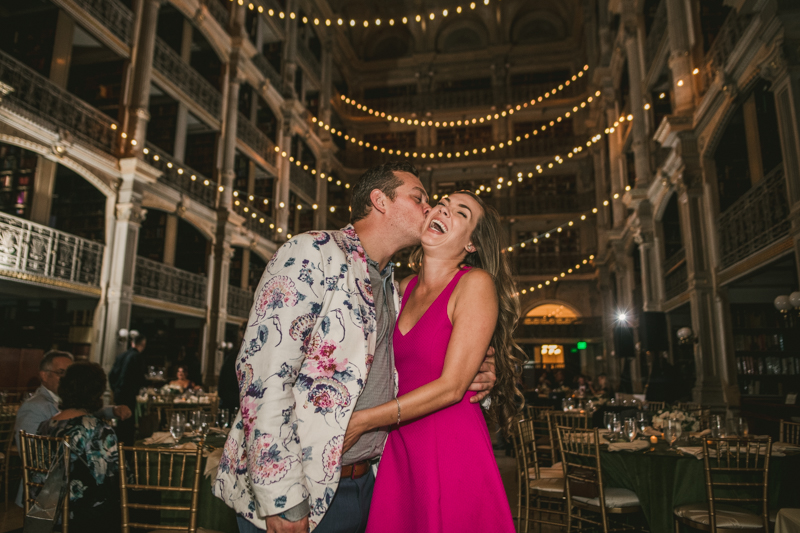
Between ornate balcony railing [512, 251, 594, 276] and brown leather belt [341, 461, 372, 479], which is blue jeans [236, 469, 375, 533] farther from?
ornate balcony railing [512, 251, 594, 276]

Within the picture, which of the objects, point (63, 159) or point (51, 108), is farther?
point (63, 159)

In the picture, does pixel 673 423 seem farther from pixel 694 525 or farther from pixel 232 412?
pixel 232 412

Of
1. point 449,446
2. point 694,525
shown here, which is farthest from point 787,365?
point 449,446

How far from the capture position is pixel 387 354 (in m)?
1.61

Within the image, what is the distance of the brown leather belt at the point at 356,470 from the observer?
1.48m

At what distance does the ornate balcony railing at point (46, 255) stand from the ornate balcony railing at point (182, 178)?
7.86 ft

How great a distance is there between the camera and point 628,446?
3.96 m

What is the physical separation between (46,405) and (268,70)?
14.5 metres

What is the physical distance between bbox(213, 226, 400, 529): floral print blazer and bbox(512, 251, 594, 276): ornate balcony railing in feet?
66.3

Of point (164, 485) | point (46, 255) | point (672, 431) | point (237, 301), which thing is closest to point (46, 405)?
point (164, 485)

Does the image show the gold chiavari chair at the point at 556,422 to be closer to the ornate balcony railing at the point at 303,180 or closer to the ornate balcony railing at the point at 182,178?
the ornate balcony railing at the point at 182,178

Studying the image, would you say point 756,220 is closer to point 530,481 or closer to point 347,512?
point 530,481

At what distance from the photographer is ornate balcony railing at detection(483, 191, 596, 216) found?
21.2 m

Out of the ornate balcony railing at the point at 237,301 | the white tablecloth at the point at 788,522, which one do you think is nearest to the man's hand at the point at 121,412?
the white tablecloth at the point at 788,522
